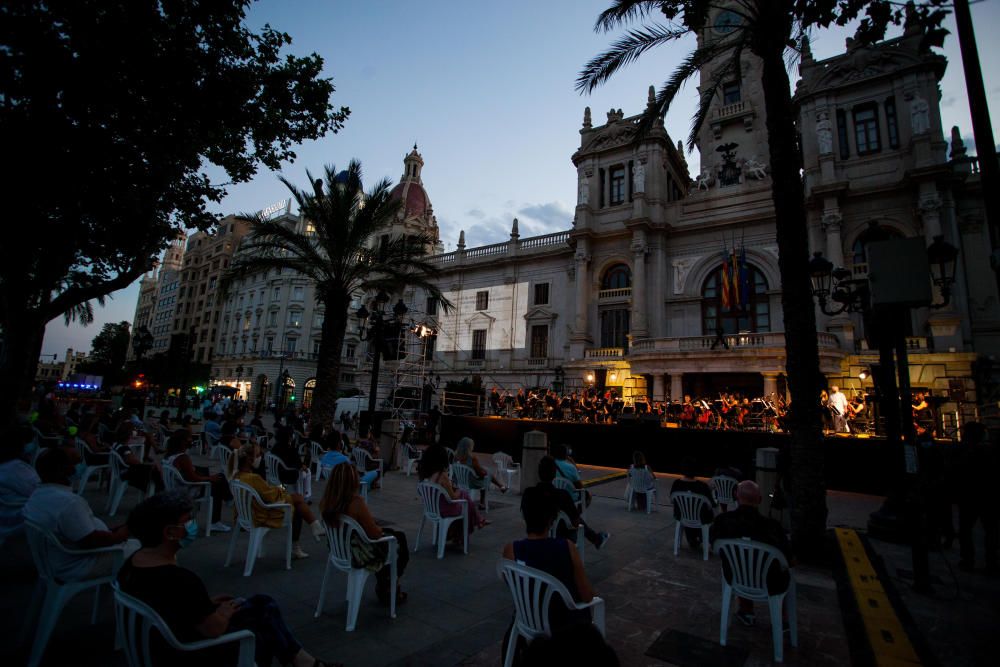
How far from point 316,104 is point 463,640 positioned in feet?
32.6

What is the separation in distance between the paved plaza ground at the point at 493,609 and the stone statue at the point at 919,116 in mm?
22834

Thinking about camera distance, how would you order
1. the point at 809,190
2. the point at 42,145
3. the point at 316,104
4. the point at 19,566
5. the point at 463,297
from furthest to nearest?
the point at 463,297 < the point at 809,190 < the point at 316,104 < the point at 42,145 < the point at 19,566

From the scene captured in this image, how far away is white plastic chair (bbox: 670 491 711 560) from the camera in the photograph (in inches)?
239

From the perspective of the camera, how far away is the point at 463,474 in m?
→ 7.64

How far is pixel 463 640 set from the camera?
11.8ft

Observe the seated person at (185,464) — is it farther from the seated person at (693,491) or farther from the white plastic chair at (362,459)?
the seated person at (693,491)

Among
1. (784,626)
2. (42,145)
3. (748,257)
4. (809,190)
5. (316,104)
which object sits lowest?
(784,626)

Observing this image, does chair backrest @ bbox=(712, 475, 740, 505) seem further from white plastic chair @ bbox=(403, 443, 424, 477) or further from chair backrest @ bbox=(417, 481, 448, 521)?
white plastic chair @ bbox=(403, 443, 424, 477)

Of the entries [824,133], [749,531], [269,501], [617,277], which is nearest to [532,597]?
[749,531]

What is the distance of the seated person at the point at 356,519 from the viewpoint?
395 centimetres

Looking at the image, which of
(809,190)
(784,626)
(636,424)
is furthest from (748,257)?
(784,626)

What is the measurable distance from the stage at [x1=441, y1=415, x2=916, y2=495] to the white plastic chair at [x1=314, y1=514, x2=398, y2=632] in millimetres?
7936

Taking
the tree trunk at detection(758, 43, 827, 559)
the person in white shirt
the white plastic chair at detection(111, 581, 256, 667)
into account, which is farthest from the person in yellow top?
the person in white shirt

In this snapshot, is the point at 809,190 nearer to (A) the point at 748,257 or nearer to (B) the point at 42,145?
(A) the point at 748,257
